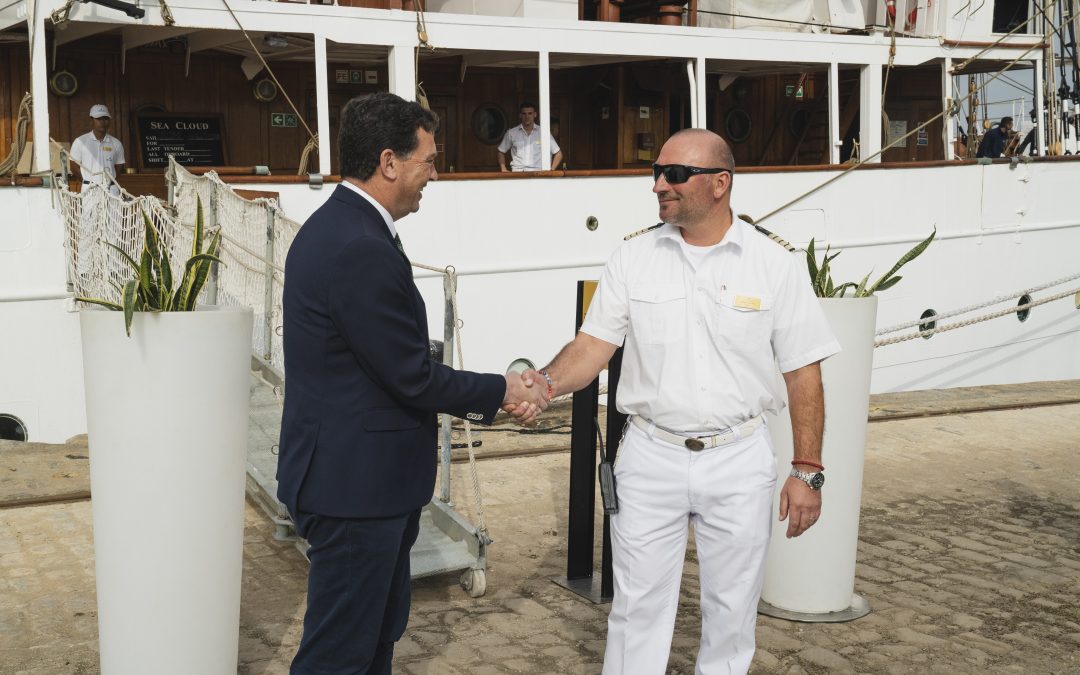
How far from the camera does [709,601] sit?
3383mm

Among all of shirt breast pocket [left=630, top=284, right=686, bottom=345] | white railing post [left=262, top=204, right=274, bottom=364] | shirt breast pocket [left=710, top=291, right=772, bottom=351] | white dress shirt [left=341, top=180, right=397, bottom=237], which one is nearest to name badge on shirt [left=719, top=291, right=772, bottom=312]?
shirt breast pocket [left=710, top=291, right=772, bottom=351]

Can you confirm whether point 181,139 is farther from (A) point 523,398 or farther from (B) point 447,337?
(A) point 523,398

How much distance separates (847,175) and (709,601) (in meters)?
9.52

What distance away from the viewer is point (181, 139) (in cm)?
1184

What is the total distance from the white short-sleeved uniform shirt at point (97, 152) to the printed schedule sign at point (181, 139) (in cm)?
86

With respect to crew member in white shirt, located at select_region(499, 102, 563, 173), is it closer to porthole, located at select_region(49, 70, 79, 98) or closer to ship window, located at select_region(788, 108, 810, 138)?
porthole, located at select_region(49, 70, 79, 98)

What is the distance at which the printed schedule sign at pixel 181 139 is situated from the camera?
11.7 meters

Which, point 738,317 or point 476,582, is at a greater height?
point 738,317

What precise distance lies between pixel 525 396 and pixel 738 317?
2.18 feet

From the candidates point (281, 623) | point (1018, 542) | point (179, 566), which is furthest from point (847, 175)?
point (179, 566)

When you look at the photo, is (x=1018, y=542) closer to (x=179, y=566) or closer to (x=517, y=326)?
(x=179, y=566)

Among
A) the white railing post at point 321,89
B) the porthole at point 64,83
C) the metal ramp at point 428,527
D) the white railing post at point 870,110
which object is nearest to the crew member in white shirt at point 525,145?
the white railing post at point 321,89

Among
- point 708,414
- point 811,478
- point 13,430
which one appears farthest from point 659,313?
point 13,430

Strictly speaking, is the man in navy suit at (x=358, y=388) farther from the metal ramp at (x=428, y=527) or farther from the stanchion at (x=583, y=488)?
the stanchion at (x=583, y=488)
